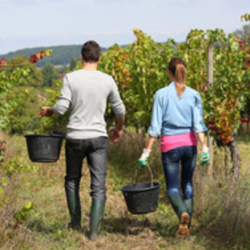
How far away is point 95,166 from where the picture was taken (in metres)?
3.63

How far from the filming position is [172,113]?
360 centimetres

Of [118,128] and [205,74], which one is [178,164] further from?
[205,74]

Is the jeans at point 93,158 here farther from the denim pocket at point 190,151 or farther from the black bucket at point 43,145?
the denim pocket at point 190,151

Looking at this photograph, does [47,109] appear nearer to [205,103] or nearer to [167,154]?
[167,154]

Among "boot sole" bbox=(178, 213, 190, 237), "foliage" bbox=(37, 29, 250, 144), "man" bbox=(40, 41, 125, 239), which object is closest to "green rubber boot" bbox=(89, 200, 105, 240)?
"man" bbox=(40, 41, 125, 239)

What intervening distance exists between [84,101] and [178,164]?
108 cm

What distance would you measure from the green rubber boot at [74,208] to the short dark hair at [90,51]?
1301 mm

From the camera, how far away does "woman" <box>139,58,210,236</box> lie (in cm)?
359

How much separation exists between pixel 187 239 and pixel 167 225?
0.52 metres

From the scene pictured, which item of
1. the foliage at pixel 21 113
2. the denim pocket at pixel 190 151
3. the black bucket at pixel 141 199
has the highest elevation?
the denim pocket at pixel 190 151

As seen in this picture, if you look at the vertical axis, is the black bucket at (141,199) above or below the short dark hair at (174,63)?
below

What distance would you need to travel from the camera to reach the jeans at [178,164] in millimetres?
3607

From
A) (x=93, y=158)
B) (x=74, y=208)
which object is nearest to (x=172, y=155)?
(x=93, y=158)

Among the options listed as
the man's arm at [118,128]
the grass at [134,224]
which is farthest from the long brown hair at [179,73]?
the grass at [134,224]
